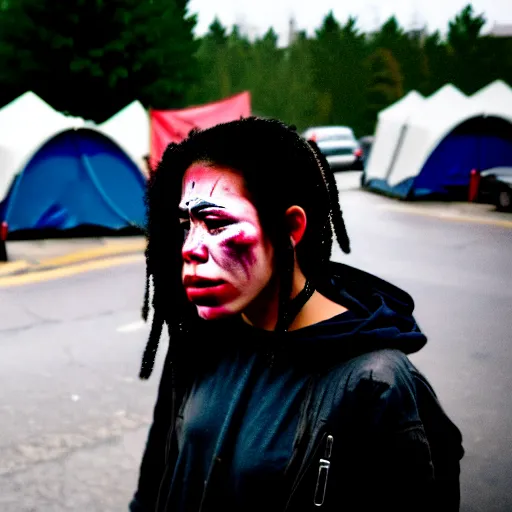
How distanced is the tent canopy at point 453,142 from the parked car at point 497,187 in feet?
2.60

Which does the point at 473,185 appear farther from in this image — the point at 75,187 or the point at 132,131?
the point at 75,187

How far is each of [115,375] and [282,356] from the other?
3.71 meters

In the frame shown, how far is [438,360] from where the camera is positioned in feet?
16.6

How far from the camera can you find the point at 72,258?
8.93 m

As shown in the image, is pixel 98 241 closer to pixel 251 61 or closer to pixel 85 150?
pixel 85 150

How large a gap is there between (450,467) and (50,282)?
23.1 feet

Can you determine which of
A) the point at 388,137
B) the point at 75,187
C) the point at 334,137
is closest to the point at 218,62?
the point at 334,137

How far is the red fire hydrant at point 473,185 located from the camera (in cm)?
1393

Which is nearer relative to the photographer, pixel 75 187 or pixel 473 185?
pixel 75 187

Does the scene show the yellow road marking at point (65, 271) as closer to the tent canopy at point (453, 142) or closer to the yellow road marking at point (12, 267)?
the yellow road marking at point (12, 267)

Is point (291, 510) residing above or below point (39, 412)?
above

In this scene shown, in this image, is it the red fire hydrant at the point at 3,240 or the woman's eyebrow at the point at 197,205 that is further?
the red fire hydrant at the point at 3,240

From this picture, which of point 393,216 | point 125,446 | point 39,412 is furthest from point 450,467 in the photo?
point 393,216

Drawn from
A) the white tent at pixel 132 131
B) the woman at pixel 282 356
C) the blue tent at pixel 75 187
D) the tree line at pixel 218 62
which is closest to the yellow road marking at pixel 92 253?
the blue tent at pixel 75 187
